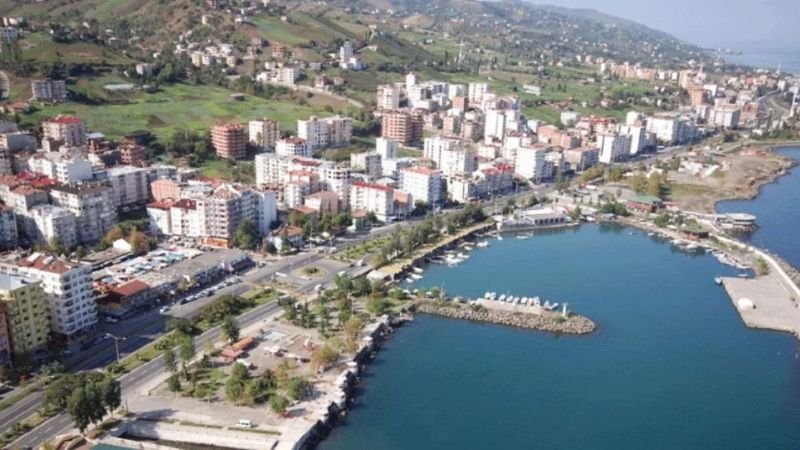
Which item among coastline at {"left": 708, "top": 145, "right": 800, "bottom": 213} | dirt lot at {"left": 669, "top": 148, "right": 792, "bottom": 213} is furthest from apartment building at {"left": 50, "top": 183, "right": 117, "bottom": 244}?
coastline at {"left": 708, "top": 145, "right": 800, "bottom": 213}

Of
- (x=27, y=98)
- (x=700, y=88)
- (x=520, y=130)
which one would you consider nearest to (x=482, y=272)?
(x=520, y=130)

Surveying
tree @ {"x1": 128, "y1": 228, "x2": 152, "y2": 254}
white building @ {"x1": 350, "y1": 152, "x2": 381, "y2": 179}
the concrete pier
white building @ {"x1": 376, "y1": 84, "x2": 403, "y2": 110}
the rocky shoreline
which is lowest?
the rocky shoreline

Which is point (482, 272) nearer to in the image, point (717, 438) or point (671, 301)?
point (671, 301)

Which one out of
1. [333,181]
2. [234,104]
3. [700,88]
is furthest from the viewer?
[700,88]

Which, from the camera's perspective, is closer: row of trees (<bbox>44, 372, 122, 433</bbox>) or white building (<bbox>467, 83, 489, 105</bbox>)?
row of trees (<bbox>44, 372, 122, 433</bbox>)

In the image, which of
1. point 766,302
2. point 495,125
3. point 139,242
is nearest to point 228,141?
point 139,242

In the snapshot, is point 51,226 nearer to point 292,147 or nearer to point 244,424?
point 244,424

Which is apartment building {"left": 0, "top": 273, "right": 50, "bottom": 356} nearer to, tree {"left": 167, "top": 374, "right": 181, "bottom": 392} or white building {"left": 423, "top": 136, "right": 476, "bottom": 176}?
tree {"left": 167, "top": 374, "right": 181, "bottom": 392}

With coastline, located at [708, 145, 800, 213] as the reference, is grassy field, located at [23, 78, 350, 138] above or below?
above
